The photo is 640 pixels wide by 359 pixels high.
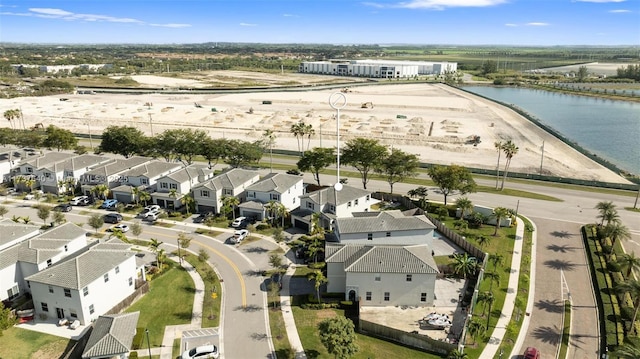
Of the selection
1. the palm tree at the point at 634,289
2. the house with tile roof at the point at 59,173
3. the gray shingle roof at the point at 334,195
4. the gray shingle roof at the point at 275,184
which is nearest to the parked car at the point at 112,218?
the house with tile roof at the point at 59,173

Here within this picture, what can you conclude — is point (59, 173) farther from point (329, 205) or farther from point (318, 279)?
point (318, 279)

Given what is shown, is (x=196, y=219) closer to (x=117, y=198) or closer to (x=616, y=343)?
(x=117, y=198)

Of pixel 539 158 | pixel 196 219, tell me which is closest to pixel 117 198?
pixel 196 219

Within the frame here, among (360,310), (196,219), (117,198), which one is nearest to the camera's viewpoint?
(360,310)

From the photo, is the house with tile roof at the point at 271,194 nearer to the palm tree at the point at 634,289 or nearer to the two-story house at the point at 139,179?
A: the two-story house at the point at 139,179

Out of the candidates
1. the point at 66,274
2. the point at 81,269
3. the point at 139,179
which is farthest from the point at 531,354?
the point at 139,179

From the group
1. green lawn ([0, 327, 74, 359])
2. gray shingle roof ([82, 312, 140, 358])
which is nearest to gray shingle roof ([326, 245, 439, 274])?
gray shingle roof ([82, 312, 140, 358])
